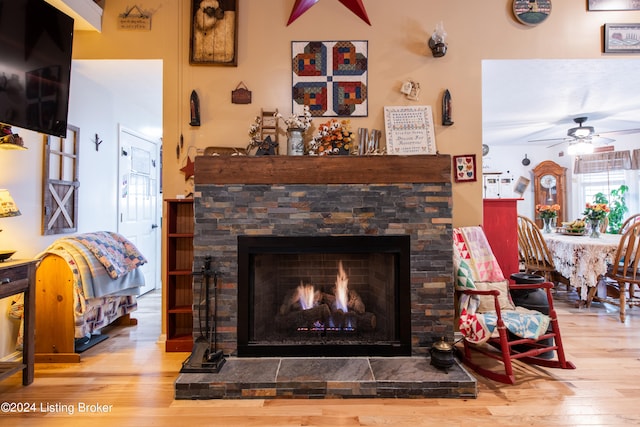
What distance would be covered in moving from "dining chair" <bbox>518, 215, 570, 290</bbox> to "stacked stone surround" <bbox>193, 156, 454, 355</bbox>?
7.30 ft

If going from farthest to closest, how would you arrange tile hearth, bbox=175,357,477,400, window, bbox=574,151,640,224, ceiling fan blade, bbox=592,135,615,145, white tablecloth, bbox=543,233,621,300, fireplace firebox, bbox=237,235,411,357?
window, bbox=574,151,640,224 → ceiling fan blade, bbox=592,135,615,145 → white tablecloth, bbox=543,233,621,300 → fireplace firebox, bbox=237,235,411,357 → tile hearth, bbox=175,357,477,400

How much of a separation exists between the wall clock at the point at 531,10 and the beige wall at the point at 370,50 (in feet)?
0.17

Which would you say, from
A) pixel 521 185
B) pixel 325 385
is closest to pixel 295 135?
pixel 325 385

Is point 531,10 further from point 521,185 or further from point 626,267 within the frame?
point 521,185

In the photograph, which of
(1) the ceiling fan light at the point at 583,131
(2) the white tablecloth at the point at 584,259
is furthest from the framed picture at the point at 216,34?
(1) the ceiling fan light at the point at 583,131

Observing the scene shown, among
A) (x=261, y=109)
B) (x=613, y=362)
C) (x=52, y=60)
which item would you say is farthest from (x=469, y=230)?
(x=52, y=60)

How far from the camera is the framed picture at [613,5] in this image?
2787 mm

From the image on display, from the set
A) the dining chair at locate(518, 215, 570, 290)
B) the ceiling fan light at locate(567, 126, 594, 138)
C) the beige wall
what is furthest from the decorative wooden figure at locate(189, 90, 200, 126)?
the ceiling fan light at locate(567, 126, 594, 138)

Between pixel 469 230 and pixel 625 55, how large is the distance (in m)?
2.01

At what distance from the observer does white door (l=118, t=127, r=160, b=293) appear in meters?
4.05

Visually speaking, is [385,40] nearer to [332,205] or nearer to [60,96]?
[332,205]

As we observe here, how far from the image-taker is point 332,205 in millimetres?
2381

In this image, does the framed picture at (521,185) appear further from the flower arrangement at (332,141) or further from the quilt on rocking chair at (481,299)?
the flower arrangement at (332,141)

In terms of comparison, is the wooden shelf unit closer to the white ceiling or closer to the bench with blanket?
the bench with blanket
